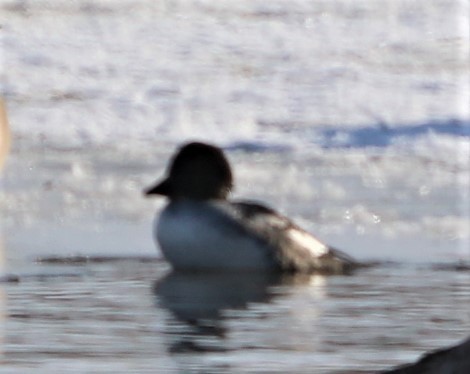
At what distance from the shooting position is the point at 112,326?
5.31m

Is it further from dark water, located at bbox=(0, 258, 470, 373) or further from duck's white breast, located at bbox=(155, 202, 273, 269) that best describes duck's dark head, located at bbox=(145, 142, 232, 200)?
Answer: dark water, located at bbox=(0, 258, 470, 373)

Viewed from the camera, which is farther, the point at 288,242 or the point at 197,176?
the point at 197,176

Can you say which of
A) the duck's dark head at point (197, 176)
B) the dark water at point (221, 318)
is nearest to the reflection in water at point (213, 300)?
the dark water at point (221, 318)

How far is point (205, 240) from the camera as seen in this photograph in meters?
7.30

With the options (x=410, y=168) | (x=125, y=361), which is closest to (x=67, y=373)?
(x=125, y=361)

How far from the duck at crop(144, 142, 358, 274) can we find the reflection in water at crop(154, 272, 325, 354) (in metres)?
0.10

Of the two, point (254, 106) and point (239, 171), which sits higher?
point (254, 106)

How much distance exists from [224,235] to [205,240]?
121mm

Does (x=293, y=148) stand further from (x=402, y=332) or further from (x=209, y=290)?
(x=402, y=332)

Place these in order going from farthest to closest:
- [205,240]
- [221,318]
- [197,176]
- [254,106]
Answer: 1. [254,106]
2. [197,176]
3. [205,240]
4. [221,318]

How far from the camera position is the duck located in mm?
7254

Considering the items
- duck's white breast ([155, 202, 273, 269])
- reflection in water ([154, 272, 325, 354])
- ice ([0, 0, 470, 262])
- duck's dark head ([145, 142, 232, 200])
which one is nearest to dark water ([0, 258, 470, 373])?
reflection in water ([154, 272, 325, 354])

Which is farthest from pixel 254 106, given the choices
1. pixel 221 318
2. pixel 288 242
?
pixel 221 318

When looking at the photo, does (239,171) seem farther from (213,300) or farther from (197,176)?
(213,300)
